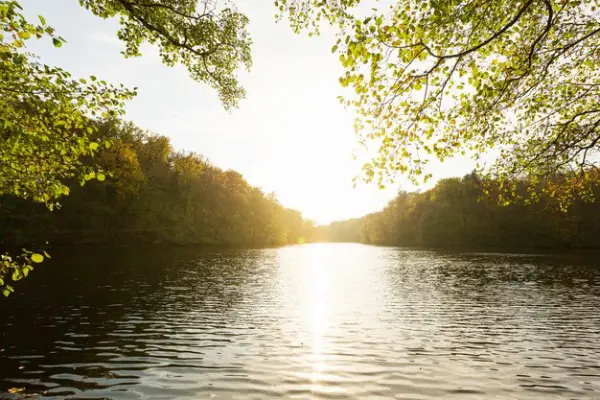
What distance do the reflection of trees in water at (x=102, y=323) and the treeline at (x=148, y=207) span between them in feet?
115

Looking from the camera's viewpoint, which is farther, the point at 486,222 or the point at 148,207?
the point at 486,222

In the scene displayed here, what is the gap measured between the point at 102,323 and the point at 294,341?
10.9 meters

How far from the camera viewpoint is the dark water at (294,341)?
38.6ft

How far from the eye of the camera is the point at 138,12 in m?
12.2

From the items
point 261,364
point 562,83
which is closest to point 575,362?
point 562,83

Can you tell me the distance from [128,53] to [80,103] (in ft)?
17.4

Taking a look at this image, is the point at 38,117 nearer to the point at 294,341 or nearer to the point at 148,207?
the point at 294,341

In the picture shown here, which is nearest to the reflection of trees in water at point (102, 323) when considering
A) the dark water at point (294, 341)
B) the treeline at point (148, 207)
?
the dark water at point (294, 341)

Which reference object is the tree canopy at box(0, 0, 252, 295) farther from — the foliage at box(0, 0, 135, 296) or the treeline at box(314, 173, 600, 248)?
the treeline at box(314, 173, 600, 248)

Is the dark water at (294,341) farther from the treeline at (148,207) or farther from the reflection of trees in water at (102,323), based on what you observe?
the treeline at (148,207)

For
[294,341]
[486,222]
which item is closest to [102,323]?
[294,341]

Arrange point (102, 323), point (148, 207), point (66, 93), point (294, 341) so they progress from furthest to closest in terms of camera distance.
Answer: point (148, 207) < point (102, 323) < point (294, 341) < point (66, 93)

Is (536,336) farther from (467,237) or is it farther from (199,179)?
(467,237)

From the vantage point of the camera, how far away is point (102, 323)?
19.2m
